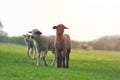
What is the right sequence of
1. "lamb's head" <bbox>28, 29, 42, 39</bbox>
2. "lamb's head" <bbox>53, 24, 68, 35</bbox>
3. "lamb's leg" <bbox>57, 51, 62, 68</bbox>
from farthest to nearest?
1. "lamb's head" <bbox>28, 29, 42, 39</bbox>
2. "lamb's leg" <bbox>57, 51, 62, 68</bbox>
3. "lamb's head" <bbox>53, 24, 68, 35</bbox>

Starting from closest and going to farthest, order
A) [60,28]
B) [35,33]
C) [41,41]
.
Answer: [60,28] < [35,33] < [41,41]

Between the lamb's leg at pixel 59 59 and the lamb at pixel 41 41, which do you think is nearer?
the lamb's leg at pixel 59 59

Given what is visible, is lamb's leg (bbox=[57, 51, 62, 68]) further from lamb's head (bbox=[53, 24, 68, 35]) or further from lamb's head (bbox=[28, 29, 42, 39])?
lamb's head (bbox=[28, 29, 42, 39])

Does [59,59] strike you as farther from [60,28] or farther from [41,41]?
[60,28]

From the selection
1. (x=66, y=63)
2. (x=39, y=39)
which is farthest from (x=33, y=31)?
(x=66, y=63)

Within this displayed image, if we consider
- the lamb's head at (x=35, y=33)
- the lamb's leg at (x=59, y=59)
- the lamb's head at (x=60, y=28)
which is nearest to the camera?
the lamb's head at (x=60, y=28)

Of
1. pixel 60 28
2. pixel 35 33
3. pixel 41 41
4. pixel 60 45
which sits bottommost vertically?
pixel 60 45

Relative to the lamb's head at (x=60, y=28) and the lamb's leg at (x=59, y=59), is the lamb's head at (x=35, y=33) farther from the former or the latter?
the lamb's leg at (x=59, y=59)

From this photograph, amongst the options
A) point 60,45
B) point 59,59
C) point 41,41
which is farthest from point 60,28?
point 59,59

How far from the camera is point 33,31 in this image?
100 ft

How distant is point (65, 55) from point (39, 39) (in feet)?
5.88

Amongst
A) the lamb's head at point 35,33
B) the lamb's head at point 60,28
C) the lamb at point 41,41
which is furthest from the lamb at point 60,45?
the lamb's head at point 35,33

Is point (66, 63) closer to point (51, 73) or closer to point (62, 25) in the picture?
point (62, 25)

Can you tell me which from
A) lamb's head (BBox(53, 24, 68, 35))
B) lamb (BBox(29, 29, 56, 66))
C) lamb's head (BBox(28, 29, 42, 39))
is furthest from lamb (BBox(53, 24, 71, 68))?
lamb's head (BBox(28, 29, 42, 39))
